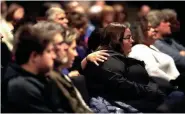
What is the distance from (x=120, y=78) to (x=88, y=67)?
9.5 inches

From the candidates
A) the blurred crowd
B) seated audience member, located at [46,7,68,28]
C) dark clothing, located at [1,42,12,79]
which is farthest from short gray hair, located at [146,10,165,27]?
dark clothing, located at [1,42,12,79]

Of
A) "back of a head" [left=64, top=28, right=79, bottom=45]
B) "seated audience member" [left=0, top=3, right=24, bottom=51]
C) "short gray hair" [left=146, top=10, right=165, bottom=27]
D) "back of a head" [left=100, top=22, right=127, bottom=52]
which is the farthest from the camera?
"short gray hair" [left=146, top=10, right=165, bottom=27]

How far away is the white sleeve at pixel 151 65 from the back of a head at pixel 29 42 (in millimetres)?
1541

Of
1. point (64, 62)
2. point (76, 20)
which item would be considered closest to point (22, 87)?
point (64, 62)

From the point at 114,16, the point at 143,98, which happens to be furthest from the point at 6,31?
the point at 114,16

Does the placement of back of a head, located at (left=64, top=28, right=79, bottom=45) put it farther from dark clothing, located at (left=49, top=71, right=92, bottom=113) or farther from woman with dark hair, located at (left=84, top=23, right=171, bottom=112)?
woman with dark hair, located at (left=84, top=23, right=171, bottom=112)

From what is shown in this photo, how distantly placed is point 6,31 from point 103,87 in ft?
3.36

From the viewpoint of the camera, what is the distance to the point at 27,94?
8.09 feet

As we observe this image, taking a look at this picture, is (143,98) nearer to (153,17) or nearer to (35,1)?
(153,17)

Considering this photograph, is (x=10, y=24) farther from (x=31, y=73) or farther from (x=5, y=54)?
(x=31, y=73)

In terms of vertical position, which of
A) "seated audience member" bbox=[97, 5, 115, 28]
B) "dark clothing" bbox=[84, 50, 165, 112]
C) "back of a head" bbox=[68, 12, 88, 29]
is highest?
"seated audience member" bbox=[97, 5, 115, 28]

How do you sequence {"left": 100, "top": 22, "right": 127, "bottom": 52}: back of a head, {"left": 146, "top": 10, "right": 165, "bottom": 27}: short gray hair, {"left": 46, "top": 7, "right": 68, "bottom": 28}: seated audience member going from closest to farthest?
{"left": 100, "top": 22, "right": 127, "bottom": 52}: back of a head, {"left": 46, "top": 7, "right": 68, "bottom": 28}: seated audience member, {"left": 146, "top": 10, "right": 165, "bottom": 27}: short gray hair

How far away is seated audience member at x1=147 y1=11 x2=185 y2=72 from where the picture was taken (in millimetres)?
4715

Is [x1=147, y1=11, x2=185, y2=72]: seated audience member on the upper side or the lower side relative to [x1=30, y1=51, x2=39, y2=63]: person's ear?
upper
